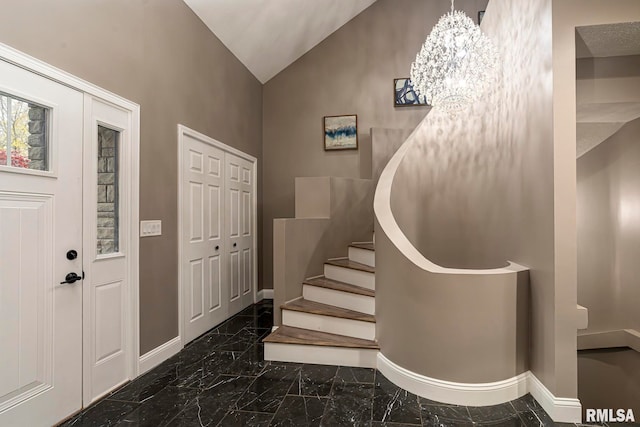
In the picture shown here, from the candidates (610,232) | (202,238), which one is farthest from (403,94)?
(202,238)

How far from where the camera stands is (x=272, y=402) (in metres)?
2.28

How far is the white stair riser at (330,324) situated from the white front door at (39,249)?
1657mm

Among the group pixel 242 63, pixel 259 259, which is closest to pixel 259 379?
pixel 259 259

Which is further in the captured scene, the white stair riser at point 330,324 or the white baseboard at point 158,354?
the white stair riser at point 330,324

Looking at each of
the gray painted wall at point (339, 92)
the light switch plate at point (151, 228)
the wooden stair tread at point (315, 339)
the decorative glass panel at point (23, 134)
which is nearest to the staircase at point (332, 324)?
the wooden stair tread at point (315, 339)

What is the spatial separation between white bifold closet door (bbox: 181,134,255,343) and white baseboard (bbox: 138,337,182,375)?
0.17 metres

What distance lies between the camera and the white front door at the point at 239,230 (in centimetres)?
420

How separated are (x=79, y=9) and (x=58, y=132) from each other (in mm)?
812

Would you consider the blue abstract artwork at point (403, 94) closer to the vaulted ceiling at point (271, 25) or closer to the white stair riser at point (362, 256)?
the vaulted ceiling at point (271, 25)

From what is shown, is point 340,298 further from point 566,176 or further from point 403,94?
point 403,94

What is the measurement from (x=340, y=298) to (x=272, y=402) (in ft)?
3.86

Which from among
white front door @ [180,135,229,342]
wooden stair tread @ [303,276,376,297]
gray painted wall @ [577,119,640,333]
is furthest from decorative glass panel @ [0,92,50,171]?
gray painted wall @ [577,119,640,333]

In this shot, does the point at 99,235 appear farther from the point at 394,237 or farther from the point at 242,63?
the point at 242,63

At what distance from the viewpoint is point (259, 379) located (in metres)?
2.60
